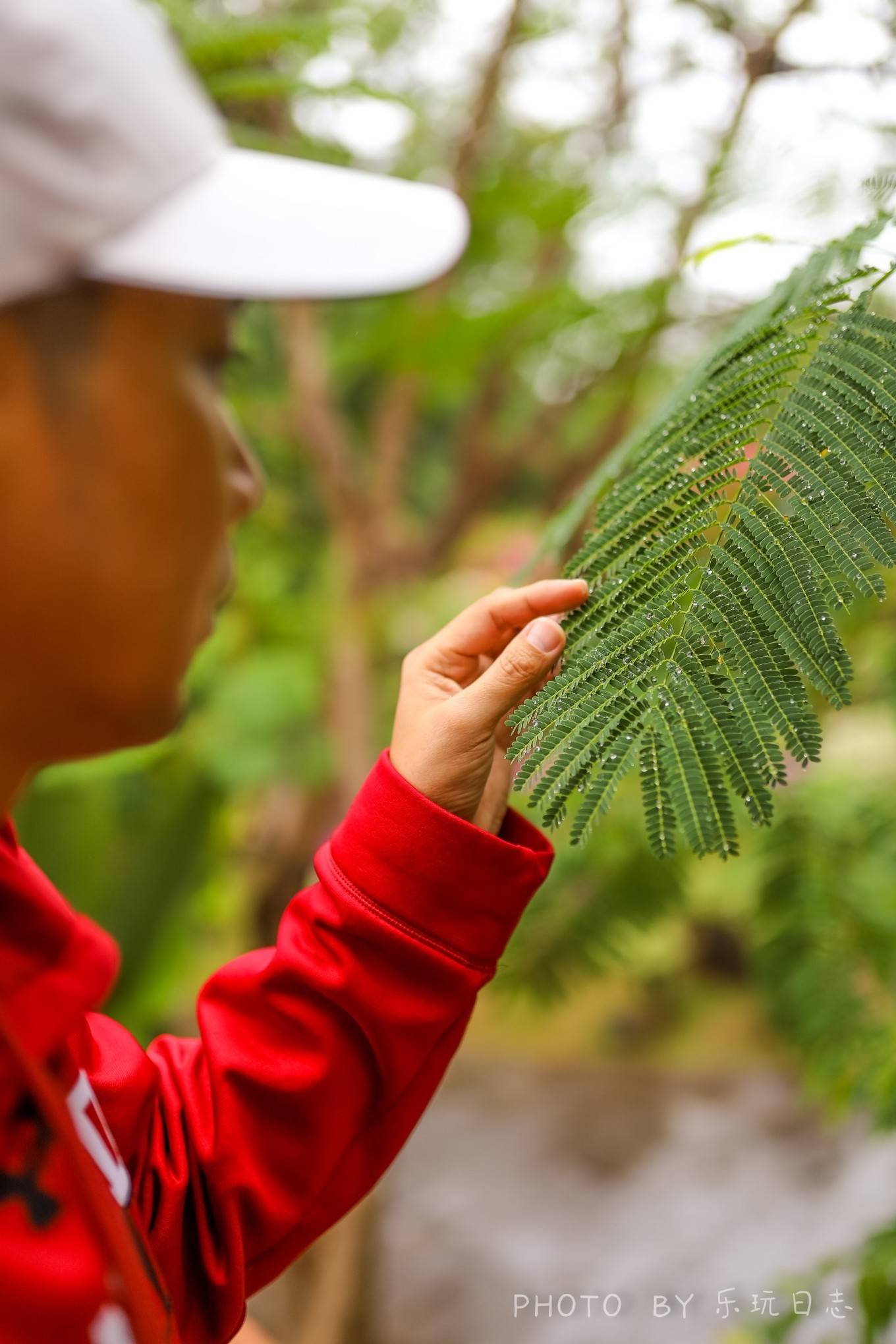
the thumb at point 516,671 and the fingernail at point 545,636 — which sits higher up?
the fingernail at point 545,636

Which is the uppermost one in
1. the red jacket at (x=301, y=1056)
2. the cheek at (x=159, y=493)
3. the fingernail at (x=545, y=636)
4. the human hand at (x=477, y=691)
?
the cheek at (x=159, y=493)

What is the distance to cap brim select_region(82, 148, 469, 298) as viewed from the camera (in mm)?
386

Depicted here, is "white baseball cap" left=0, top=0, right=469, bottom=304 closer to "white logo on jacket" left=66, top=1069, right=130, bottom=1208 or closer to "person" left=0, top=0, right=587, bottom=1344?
"person" left=0, top=0, right=587, bottom=1344

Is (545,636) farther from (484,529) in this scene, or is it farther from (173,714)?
(484,529)

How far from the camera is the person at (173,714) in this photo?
382mm

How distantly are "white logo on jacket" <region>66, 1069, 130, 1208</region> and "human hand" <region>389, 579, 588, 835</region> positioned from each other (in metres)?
0.25

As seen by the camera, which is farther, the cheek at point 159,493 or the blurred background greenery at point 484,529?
the blurred background greenery at point 484,529

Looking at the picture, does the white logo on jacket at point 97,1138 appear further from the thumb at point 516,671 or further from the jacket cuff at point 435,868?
the thumb at point 516,671

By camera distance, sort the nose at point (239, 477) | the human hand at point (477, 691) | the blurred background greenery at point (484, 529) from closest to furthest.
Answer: the nose at point (239, 477), the human hand at point (477, 691), the blurred background greenery at point (484, 529)

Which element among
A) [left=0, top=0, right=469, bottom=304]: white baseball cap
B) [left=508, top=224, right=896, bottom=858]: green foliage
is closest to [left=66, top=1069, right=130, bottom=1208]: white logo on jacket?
[left=508, top=224, right=896, bottom=858]: green foliage

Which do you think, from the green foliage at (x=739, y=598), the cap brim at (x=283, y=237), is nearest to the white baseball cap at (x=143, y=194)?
the cap brim at (x=283, y=237)

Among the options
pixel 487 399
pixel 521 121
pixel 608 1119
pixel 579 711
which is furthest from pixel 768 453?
pixel 608 1119

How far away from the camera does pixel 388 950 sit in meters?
0.61

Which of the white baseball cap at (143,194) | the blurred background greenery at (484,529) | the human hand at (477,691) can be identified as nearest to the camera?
the white baseball cap at (143,194)
